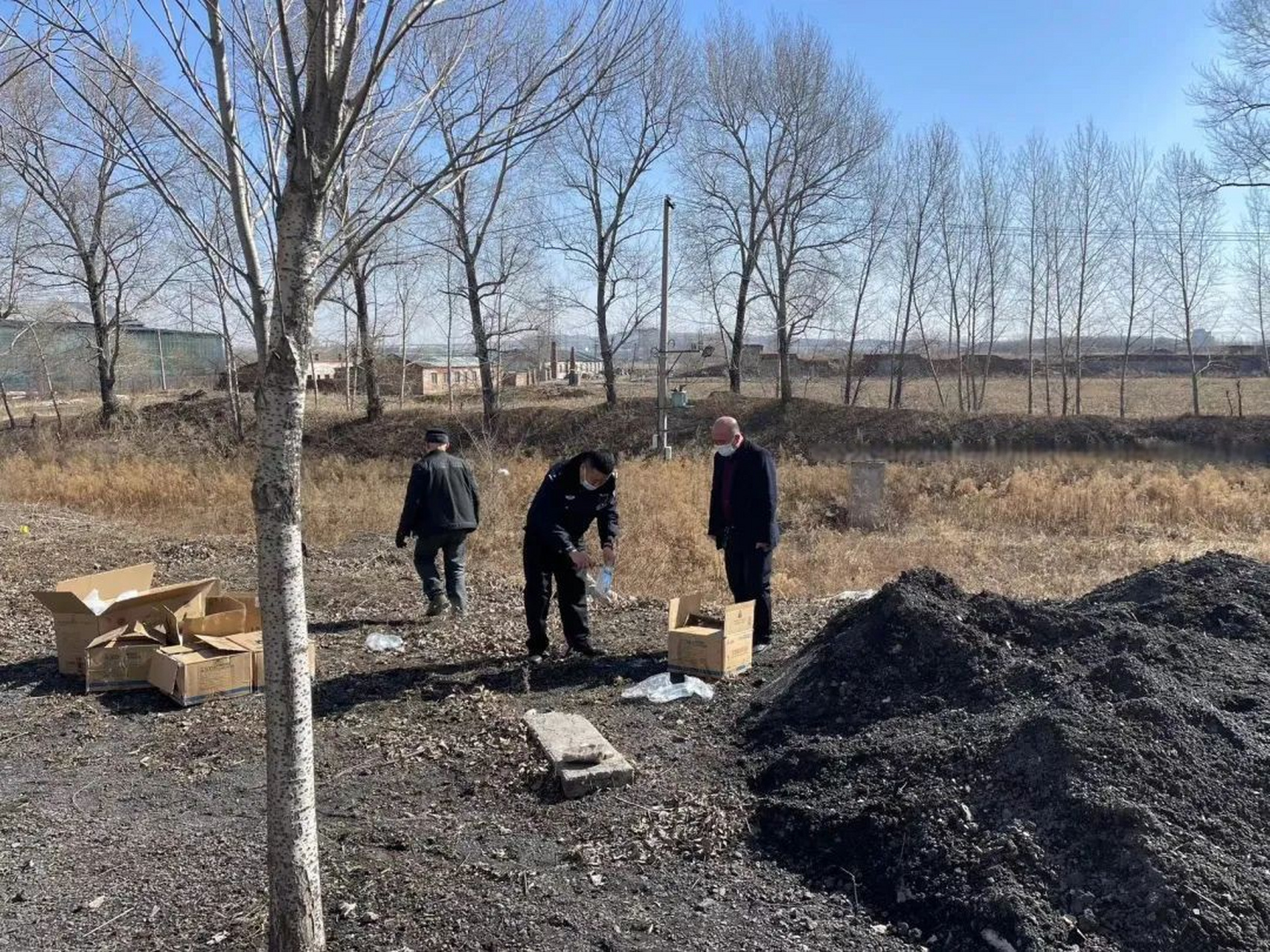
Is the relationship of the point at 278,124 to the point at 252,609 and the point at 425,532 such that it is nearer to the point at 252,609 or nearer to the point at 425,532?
the point at 252,609

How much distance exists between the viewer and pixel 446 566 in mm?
8109

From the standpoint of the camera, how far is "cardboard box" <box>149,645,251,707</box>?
225 inches

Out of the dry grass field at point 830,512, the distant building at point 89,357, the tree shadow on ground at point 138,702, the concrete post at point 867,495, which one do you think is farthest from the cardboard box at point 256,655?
the distant building at point 89,357

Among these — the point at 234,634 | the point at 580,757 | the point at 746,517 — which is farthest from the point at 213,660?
the point at 746,517

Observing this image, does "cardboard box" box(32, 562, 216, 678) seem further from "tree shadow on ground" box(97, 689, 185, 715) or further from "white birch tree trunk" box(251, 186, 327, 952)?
"white birch tree trunk" box(251, 186, 327, 952)

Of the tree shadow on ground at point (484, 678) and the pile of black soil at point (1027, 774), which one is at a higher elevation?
the pile of black soil at point (1027, 774)

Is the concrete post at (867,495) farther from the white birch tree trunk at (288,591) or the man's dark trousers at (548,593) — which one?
the white birch tree trunk at (288,591)

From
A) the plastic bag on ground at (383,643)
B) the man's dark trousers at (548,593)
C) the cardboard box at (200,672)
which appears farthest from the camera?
the plastic bag on ground at (383,643)

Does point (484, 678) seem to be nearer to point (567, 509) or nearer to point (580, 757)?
point (567, 509)

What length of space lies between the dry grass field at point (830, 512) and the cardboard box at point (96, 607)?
4.17 metres

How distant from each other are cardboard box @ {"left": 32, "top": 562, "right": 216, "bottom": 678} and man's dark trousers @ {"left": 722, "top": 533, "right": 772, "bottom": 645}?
3773mm

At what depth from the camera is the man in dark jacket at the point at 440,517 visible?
775 cm

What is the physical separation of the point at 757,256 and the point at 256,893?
3052 cm

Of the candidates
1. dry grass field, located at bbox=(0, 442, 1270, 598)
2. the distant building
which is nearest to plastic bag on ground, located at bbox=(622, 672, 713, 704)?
dry grass field, located at bbox=(0, 442, 1270, 598)
